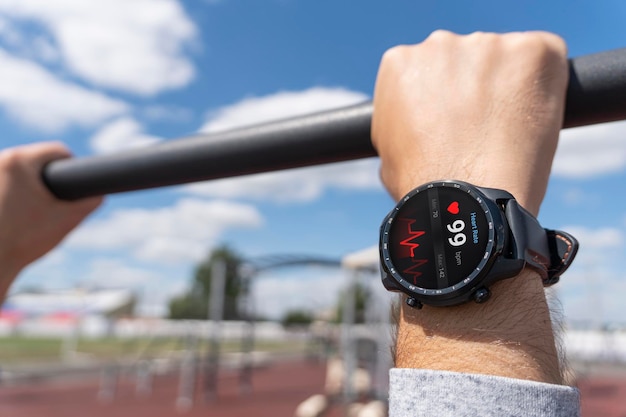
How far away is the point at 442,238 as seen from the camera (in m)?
0.58

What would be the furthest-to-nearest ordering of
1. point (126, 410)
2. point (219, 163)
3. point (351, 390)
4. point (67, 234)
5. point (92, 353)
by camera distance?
point (92, 353), point (126, 410), point (351, 390), point (67, 234), point (219, 163)

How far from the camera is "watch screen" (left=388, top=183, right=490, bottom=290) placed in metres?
0.56

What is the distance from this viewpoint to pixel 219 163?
846 mm

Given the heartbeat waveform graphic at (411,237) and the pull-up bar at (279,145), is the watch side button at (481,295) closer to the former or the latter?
the heartbeat waveform graphic at (411,237)

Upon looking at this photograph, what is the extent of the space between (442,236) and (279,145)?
0.29 meters

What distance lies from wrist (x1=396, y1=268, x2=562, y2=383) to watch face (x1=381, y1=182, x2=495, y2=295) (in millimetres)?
31

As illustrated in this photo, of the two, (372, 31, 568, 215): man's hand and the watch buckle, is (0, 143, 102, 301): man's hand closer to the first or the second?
(372, 31, 568, 215): man's hand

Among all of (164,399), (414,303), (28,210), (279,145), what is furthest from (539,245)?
(164,399)

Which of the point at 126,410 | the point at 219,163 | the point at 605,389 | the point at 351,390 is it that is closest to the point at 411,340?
the point at 219,163

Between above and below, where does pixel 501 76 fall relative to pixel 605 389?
above

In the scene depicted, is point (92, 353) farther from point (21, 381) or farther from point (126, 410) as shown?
point (126, 410)

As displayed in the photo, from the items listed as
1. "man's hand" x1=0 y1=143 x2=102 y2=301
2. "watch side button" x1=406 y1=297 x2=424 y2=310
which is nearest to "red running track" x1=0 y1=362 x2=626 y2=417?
"man's hand" x1=0 y1=143 x2=102 y2=301

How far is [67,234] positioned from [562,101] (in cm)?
108

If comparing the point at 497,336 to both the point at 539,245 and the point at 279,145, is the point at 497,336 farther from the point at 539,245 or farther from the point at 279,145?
the point at 279,145
